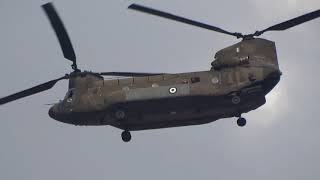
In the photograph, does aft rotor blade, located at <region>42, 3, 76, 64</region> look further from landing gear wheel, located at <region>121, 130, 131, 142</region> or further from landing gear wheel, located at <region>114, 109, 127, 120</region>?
landing gear wheel, located at <region>121, 130, 131, 142</region>

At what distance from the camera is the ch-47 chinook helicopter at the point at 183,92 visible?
43.1m

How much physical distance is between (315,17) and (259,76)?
5069mm

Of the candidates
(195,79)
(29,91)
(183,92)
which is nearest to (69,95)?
(29,91)

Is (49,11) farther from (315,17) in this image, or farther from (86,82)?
(315,17)

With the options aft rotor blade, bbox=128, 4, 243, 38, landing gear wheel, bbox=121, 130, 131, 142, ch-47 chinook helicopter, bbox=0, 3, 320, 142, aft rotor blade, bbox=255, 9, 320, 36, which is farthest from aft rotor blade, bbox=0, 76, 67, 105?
aft rotor blade, bbox=255, 9, 320, 36

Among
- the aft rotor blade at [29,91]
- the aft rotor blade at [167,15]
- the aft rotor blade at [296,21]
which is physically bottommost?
the aft rotor blade at [29,91]

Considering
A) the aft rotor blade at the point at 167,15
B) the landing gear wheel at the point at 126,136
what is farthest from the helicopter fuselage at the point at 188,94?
the aft rotor blade at the point at 167,15

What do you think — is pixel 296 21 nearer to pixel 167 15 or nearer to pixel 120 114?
pixel 167 15

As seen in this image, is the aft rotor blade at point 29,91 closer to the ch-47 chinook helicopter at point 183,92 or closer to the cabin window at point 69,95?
the ch-47 chinook helicopter at point 183,92

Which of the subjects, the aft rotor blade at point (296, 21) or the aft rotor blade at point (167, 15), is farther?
the aft rotor blade at point (296, 21)

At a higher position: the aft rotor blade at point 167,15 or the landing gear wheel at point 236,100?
the aft rotor blade at point 167,15

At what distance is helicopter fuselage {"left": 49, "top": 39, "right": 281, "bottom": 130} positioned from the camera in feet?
141

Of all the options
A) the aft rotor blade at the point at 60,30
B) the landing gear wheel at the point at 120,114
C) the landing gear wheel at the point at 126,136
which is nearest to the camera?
the aft rotor blade at the point at 60,30

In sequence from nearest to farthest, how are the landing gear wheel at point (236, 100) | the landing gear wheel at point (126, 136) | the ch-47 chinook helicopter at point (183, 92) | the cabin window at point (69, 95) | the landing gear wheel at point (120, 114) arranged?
the landing gear wheel at point (236, 100) < the ch-47 chinook helicopter at point (183, 92) < the landing gear wheel at point (120, 114) < the landing gear wheel at point (126, 136) < the cabin window at point (69, 95)
